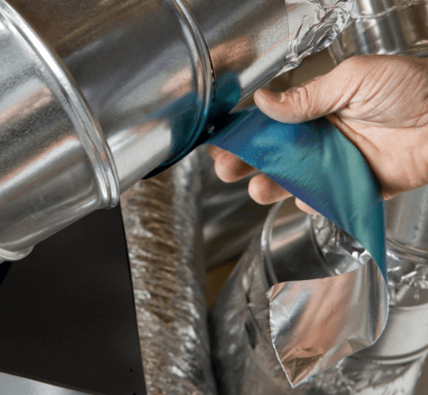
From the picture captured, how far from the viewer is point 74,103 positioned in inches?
13.8

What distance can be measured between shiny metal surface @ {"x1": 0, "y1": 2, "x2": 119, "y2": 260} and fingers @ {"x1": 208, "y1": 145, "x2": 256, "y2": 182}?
435mm

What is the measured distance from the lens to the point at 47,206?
1.27 ft

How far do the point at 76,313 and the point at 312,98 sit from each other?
1.39 ft

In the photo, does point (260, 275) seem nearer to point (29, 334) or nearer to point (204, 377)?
point (204, 377)

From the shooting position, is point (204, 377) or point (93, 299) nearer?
point (93, 299)

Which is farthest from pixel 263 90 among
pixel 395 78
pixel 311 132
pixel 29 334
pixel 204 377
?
pixel 204 377

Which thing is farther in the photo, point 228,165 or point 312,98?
point 228,165

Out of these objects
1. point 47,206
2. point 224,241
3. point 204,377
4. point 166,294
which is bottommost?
point 224,241

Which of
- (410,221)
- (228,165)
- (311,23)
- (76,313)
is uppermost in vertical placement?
(311,23)

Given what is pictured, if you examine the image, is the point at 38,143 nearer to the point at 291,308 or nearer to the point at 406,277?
the point at 291,308

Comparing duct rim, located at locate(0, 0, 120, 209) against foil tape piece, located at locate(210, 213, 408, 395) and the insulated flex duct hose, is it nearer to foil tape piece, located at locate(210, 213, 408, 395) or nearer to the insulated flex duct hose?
the insulated flex duct hose

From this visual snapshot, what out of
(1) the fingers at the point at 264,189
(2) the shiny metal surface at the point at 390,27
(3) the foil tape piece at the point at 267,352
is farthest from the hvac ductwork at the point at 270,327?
(2) the shiny metal surface at the point at 390,27

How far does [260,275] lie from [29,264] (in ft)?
1.79

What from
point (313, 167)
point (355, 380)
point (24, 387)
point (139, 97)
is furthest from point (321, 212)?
point (355, 380)
